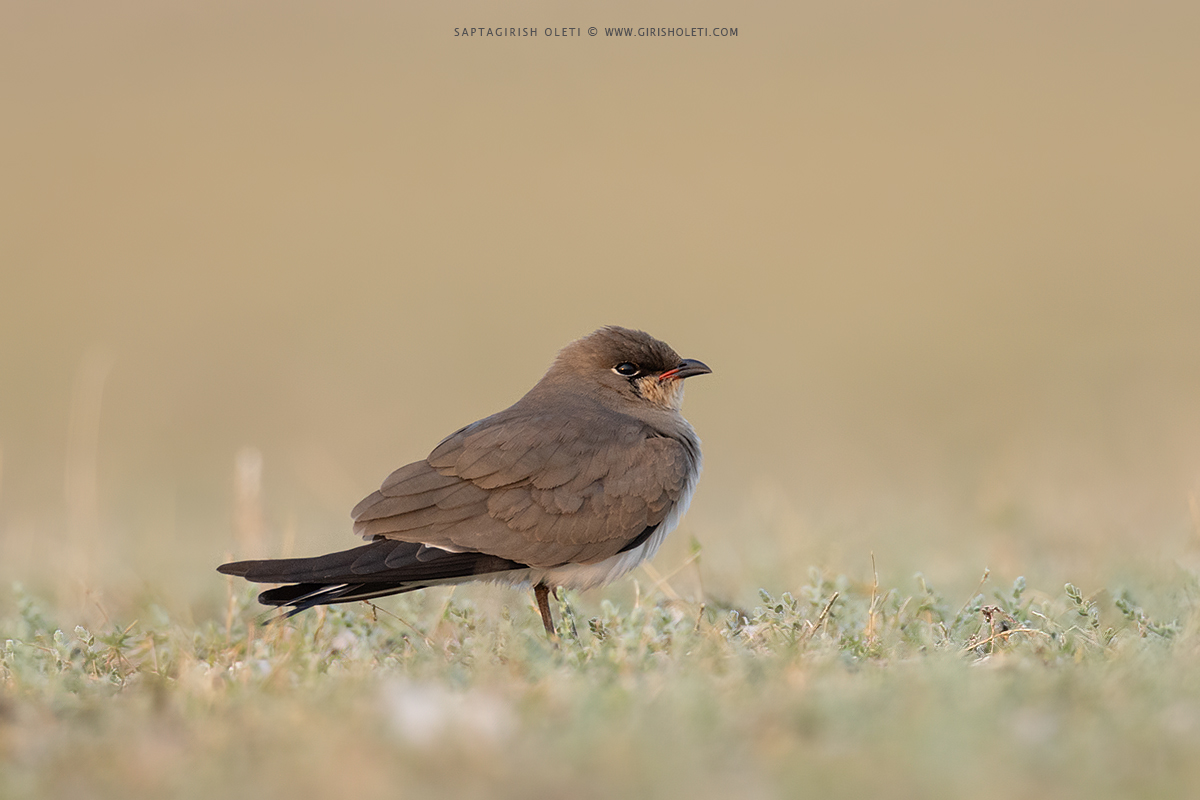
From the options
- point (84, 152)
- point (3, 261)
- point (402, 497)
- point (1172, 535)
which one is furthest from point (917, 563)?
point (84, 152)

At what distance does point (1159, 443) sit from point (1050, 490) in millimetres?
2146

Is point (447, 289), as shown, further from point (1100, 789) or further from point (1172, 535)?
point (1100, 789)

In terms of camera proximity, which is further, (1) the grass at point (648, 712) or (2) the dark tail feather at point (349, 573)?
(2) the dark tail feather at point (349, 573)

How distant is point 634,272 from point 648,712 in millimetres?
17931

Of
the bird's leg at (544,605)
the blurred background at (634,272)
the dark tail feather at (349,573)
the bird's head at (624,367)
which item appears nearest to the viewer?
the dark tail feather at (349,573)

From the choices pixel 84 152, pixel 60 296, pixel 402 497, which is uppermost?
pixel 84 152

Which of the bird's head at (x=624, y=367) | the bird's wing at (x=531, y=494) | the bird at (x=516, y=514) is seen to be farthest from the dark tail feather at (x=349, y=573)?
the bird's head at (x=624, y=367)

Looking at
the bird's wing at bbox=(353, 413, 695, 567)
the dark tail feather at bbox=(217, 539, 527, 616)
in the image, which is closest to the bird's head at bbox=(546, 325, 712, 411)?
the bird's wing at bbox=(353, 413, 695, 567)

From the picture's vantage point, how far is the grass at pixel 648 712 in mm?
2725

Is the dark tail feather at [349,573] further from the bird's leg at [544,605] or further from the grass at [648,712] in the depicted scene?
the bird's leg at [544,605]

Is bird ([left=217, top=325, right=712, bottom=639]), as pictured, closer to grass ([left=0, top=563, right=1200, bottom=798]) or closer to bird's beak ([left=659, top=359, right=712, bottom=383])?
grass ([left=0, top=563, right=1200, bottom=798])

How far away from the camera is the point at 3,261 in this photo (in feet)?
71.1

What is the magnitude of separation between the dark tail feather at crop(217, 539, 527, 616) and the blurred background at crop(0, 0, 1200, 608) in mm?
1102

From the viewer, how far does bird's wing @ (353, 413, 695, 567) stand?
16.9 feet
